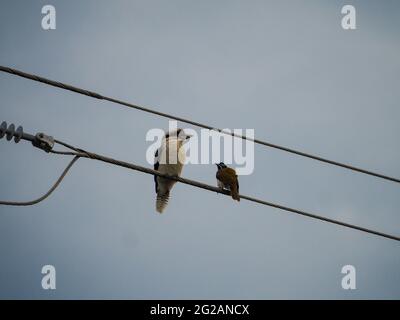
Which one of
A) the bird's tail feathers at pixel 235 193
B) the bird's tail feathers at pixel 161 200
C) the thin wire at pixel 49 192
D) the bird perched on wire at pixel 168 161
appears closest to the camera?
the thin wire at pixel 49 192

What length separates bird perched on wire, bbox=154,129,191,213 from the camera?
11414mm

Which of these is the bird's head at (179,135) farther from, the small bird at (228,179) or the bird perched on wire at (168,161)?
the small bird at (228,179)

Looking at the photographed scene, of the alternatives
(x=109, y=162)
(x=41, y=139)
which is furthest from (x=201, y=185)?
(x=41, y=139)

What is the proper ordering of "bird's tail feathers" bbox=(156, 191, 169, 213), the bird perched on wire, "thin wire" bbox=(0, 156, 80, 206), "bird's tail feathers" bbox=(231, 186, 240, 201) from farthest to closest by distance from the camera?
"bird's tail feathers" bbox=(156, 191, 169, 213) → the bird perched on wire → "bird's tail feathers" bbox=(231, 186, 240, 201) → "thin wire" bbox=(0, 156, 80, 206)

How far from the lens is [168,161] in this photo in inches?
448

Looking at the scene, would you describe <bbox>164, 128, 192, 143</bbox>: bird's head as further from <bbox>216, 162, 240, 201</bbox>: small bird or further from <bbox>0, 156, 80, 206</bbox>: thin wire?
<bbox>0, 156, 80, 206</bbox>: thin wire

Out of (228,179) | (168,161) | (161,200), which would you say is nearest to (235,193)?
(228,179)

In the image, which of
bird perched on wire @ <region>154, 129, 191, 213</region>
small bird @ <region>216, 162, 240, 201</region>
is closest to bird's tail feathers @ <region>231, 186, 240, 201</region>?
small bird @ <region>216, 162, 240, 201</region>

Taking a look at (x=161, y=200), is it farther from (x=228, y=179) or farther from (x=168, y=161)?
(x=228, y=179)

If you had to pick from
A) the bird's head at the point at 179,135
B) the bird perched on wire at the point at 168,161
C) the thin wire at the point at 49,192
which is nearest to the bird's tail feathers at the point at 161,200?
the bird perched on wire at the point at 168,161

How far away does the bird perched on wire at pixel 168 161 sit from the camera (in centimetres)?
1141

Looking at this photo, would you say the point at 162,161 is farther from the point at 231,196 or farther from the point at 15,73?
the point at 15,73

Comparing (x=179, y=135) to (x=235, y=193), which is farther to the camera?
(x=179, y=135)

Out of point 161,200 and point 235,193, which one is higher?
point 161,200
